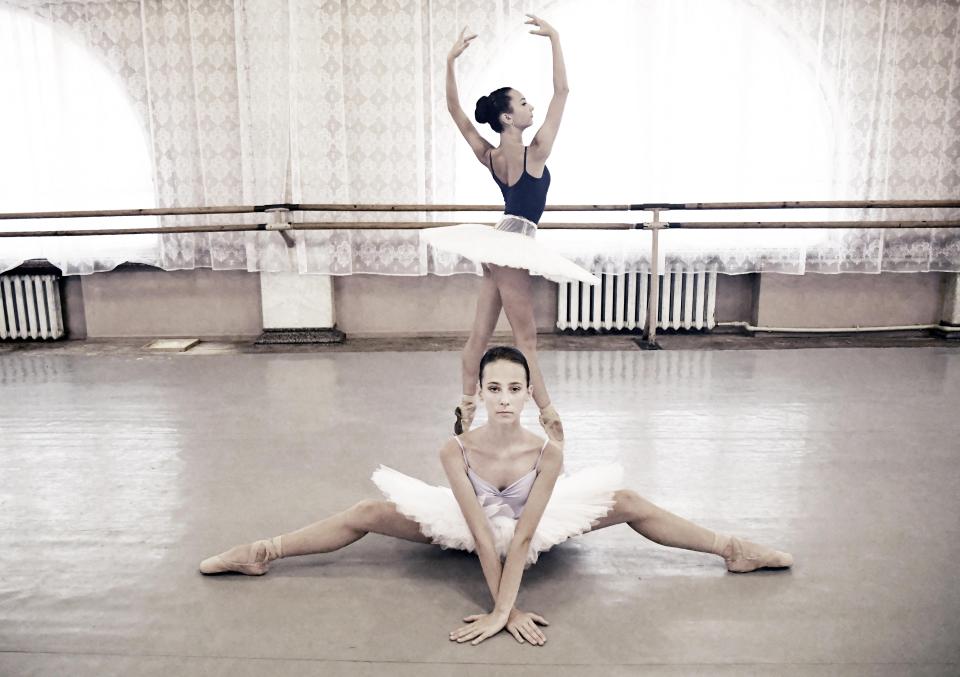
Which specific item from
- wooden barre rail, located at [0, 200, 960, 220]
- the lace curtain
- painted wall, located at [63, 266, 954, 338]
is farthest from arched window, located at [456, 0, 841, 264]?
painted wall, located at [63, 266, 954, 338]

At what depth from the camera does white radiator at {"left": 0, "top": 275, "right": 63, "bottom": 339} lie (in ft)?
16.9

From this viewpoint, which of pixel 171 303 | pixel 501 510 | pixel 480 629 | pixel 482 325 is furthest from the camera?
pixel 171 303

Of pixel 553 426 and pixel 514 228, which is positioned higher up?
pixel 514 228

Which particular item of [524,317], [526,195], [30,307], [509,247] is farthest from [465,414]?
[30,307]

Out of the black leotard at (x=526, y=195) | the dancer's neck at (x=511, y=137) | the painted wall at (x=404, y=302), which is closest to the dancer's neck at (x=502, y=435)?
the black leotard at (x=526, y=195)

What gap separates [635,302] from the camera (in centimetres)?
506

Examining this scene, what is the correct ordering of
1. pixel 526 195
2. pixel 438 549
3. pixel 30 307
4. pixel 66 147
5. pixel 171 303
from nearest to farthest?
pixel 438 549 < pixel 526 195 < pixel 66 147 < pixel 30 307 < pixel 171 303

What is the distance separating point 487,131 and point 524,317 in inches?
85.0

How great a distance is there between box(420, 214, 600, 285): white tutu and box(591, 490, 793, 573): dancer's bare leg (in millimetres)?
959

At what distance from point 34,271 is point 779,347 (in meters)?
4.88

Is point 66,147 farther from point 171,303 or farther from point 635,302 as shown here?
point 635,302

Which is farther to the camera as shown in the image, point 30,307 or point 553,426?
point 30,307

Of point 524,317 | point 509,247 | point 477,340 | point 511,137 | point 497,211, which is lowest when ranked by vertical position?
point 477,340

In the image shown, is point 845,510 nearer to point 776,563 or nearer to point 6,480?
point 776,563
